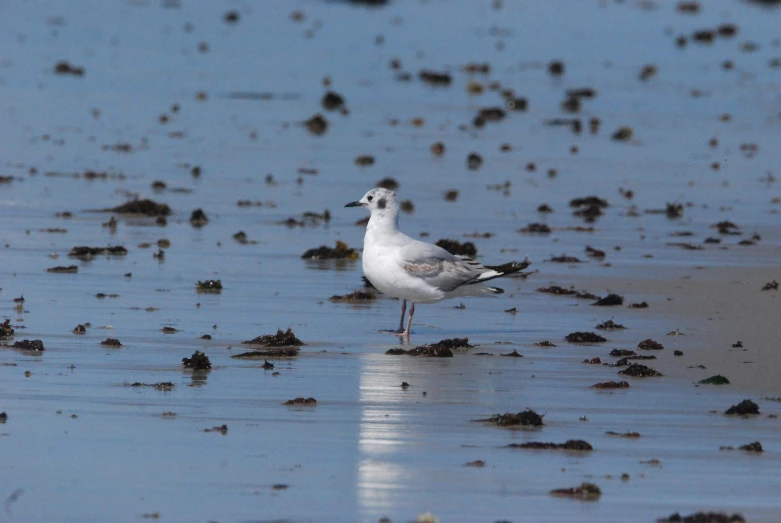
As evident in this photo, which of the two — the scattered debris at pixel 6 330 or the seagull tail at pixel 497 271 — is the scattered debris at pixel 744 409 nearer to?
the seagull tail at pixel 497 271

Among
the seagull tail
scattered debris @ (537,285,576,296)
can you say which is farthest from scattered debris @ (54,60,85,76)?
the seagull tail

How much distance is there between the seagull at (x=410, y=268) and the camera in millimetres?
11336

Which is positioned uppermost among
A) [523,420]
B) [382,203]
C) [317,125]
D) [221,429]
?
[317,125]

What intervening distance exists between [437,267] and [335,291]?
1.80 meters

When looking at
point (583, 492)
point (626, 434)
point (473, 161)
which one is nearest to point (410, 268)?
point (626, 434)

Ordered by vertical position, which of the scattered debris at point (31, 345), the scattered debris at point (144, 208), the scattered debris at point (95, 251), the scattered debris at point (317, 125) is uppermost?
the scattered debris at point (317, 125)

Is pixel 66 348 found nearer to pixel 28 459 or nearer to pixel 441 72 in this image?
pixel 28 459

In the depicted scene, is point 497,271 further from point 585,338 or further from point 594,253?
point 594,253

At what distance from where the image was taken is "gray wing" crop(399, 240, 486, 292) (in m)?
11.3

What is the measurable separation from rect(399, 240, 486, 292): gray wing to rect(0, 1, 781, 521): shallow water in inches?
18.3

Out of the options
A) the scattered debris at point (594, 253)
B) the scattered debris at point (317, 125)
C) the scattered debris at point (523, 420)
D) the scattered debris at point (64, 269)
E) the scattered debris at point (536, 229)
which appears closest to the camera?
the scattered debris at point (523, 420)

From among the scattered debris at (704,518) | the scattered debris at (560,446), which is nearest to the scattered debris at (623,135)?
the scattered debris at (560,446)

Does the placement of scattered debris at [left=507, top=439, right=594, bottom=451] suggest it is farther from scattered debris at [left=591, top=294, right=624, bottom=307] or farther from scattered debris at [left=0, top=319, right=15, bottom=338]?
scattered debris at [left=591, top=294, right=624, bottom=307]

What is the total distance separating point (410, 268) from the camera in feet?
37.1
